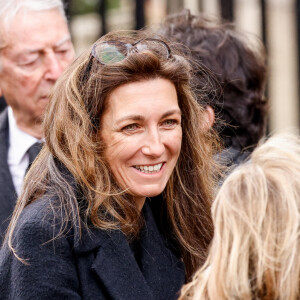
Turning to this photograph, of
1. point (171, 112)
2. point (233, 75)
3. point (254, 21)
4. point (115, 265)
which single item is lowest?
point (254, 21)

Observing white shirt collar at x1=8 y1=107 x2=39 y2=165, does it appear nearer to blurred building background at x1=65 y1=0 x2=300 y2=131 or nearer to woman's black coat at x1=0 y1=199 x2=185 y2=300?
woman's black coat at x1=0 y1=199 x2=185 y2=300

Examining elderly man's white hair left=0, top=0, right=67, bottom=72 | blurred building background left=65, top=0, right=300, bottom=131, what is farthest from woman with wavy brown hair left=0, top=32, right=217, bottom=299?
blurred building background left=65, top=0, right=300, bottom=131

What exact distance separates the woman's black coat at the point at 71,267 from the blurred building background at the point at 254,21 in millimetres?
1986

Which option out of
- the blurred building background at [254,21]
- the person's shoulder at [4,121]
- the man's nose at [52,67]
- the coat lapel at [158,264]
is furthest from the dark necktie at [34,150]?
the blurred building background at [254,21]

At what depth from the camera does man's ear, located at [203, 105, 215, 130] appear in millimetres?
2783

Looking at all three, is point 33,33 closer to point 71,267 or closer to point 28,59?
point 28,59

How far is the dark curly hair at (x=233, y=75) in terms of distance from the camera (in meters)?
3.28

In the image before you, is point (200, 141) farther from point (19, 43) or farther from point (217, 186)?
point (19, 43)

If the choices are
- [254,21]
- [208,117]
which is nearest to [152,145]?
[208,117]

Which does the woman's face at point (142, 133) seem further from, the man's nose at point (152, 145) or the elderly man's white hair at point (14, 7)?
the elderly man's white hair at point (14, 7)

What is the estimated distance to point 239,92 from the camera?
10.9 feet

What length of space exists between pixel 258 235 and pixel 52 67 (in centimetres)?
179

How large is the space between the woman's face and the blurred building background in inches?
69.8

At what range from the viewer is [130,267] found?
2.37m
